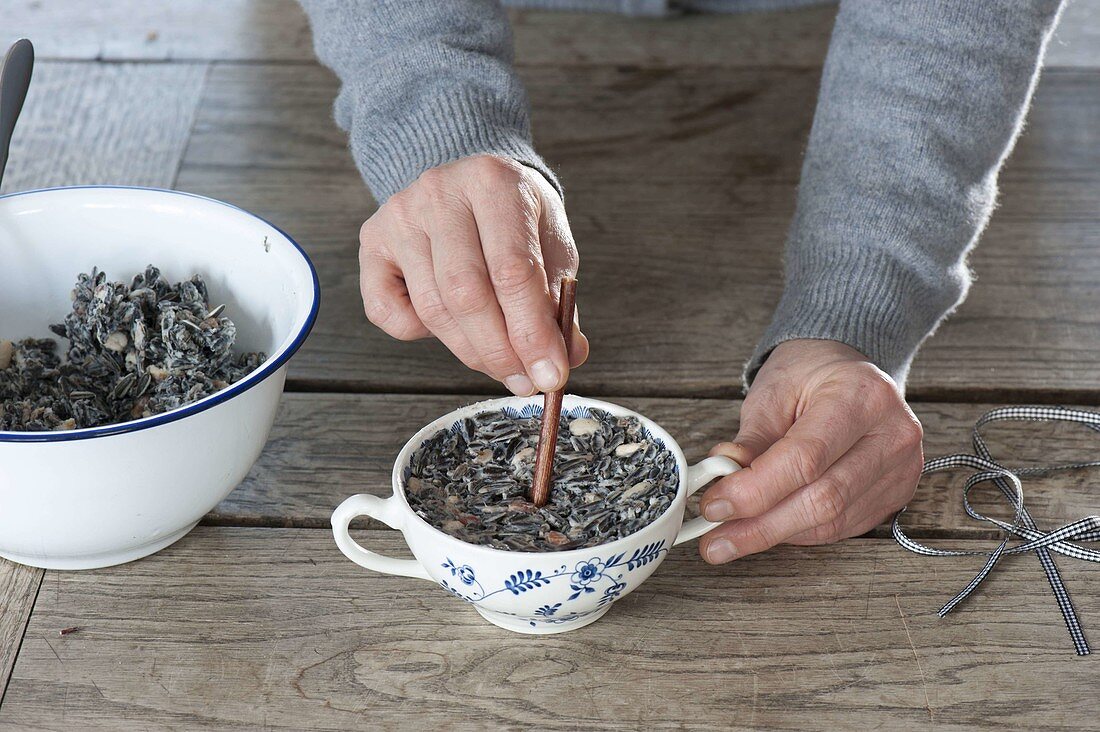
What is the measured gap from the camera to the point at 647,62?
1.49 metres

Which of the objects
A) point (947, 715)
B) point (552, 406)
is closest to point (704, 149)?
point (552, 406)

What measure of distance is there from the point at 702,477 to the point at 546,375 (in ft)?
0.39

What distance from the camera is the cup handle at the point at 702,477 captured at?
70 centimetres

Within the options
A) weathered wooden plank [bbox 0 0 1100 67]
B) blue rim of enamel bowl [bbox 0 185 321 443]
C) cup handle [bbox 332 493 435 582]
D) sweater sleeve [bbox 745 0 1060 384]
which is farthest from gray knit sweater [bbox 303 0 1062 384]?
weathered wooden plank [bbox 0 0 1100 67]

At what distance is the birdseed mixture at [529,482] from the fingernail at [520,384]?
22 mm

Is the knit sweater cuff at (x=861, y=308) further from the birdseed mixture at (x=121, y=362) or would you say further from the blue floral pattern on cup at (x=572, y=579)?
the birdseed mixture at (x=121, y=362)

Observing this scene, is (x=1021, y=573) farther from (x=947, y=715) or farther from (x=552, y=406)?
(x=552, y=406)

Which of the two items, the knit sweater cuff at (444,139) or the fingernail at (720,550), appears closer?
the fingernail at (720,550)

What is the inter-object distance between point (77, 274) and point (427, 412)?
0.97 feet

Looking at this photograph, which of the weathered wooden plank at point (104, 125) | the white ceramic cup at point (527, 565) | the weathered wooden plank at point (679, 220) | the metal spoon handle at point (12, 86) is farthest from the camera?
the weathered wooden plank at point (104, 125)

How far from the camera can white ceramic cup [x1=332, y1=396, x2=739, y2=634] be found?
0.63m

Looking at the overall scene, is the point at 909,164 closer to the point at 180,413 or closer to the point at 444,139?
the point at 444,139

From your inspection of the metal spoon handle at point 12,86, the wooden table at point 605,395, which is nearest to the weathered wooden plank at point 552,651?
the wooden table at point 605,395

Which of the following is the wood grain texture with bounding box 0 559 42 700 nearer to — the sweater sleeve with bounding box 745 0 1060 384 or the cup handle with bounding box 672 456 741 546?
the cup handle with bounding box 672 456 741 546
